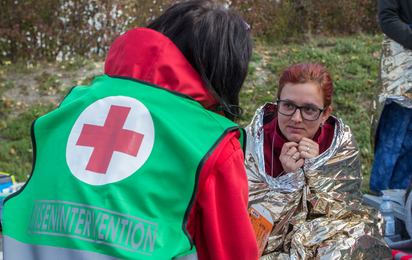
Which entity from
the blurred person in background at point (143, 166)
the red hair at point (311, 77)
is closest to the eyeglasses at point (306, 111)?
the red hair at point (311, 77)

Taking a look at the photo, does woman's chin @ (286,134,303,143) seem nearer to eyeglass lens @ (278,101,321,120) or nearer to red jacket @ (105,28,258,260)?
eyeglass lens @ (278,101,321,120)

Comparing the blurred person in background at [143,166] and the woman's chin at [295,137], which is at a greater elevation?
A: the blurred person in background at [143,166]

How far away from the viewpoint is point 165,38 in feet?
3.49

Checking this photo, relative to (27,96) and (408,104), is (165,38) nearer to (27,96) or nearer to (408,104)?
(408,104)

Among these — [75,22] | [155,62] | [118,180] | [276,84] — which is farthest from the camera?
[75,22]

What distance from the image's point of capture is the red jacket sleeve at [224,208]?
38.4 inches

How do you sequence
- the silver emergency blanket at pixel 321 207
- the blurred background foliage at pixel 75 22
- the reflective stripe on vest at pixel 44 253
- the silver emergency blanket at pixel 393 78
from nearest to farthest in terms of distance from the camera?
the reflective stripe on vest at pixel 44 253 < the silver emergency blanket at pixel 321 207 < the silver emergency blanket at pixel 393 78 < the blurred background foliage at pixel 75 22

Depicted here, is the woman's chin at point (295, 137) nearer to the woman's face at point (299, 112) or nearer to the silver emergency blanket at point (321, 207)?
the woman's face at point (299, 112)

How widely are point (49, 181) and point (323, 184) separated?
147 cm

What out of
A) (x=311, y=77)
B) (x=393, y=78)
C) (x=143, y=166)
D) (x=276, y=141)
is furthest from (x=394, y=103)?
(x=143, y=166)

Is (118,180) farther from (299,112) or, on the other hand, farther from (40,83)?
(40,83)

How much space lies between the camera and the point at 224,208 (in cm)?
101

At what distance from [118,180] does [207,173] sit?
0.78 feet

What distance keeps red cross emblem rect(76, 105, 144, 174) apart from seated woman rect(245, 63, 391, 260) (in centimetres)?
105
